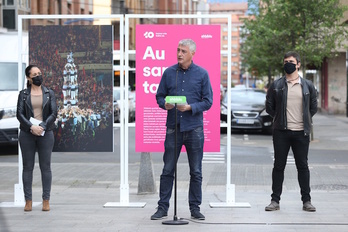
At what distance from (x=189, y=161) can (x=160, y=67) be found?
155 centimetres

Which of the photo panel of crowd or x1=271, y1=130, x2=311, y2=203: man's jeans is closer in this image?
x1=271, y1=130, x2=311, y2=203: man's jeans

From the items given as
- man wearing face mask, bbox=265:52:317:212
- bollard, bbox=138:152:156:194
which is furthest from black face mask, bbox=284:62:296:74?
bollard, bbox=138:152:156:194

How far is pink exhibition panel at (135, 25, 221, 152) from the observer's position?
358 inches

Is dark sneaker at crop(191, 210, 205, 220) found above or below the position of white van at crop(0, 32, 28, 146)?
below

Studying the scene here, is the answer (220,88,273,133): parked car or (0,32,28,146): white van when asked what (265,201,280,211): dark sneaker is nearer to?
(0,32,28,146): white van

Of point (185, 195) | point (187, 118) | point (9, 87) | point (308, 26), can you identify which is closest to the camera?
point (187, 118)

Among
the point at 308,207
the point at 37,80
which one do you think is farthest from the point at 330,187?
the point at 37,80

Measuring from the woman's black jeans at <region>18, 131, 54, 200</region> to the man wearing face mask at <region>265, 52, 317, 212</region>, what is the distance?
8.78ft

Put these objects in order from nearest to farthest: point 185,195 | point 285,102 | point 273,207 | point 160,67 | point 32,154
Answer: point 285,102 → point 273,207 → point 32,154 → point 160,67 → point 185,195

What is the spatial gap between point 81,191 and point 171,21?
71.3 meters

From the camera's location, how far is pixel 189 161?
820cm

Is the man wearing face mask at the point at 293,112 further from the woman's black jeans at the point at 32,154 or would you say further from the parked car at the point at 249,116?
the parked car at the point at 249,116

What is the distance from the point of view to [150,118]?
9.24 m

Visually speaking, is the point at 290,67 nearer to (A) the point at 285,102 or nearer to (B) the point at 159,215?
(A) the point at 285,102
